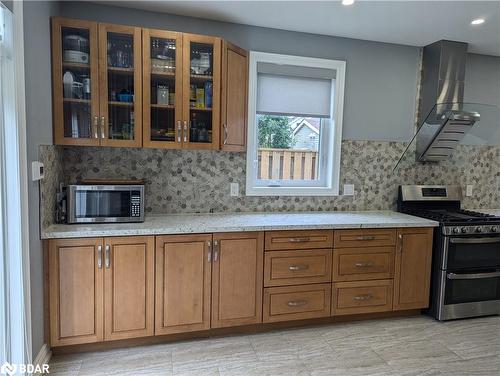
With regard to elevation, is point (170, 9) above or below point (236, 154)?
above

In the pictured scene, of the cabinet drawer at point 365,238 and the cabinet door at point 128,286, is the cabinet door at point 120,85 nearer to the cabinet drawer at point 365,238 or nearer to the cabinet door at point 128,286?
the cabinet door at point 128,286

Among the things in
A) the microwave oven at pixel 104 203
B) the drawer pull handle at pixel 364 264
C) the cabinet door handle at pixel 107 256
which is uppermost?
the microwave oven at pixel 104 203

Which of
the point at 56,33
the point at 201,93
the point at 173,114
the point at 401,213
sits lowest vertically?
the point at 401,213

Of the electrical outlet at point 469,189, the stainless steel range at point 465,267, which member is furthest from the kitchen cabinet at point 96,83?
the electrical outlet at point 469,189

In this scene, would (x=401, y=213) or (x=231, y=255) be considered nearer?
(x=231, y=255)

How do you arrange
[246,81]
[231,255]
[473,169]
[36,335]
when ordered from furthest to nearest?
[473,169] < [246,81] < [231,255] < [36,335]

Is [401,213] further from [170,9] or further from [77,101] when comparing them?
[77,101]

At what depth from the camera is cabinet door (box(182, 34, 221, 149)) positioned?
2.58m

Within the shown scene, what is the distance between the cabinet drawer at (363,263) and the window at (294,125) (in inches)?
27.3

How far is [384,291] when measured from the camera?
9.53 feet

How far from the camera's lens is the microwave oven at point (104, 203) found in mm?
2385

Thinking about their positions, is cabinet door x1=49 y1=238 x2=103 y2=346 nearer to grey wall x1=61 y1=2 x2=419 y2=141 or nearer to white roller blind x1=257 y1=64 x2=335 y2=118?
white roller blind x1=257 y1=64 x2=335 y2=118

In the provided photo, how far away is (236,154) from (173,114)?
700mm

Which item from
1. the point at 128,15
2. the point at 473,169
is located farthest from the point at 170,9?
the point at 473,169
